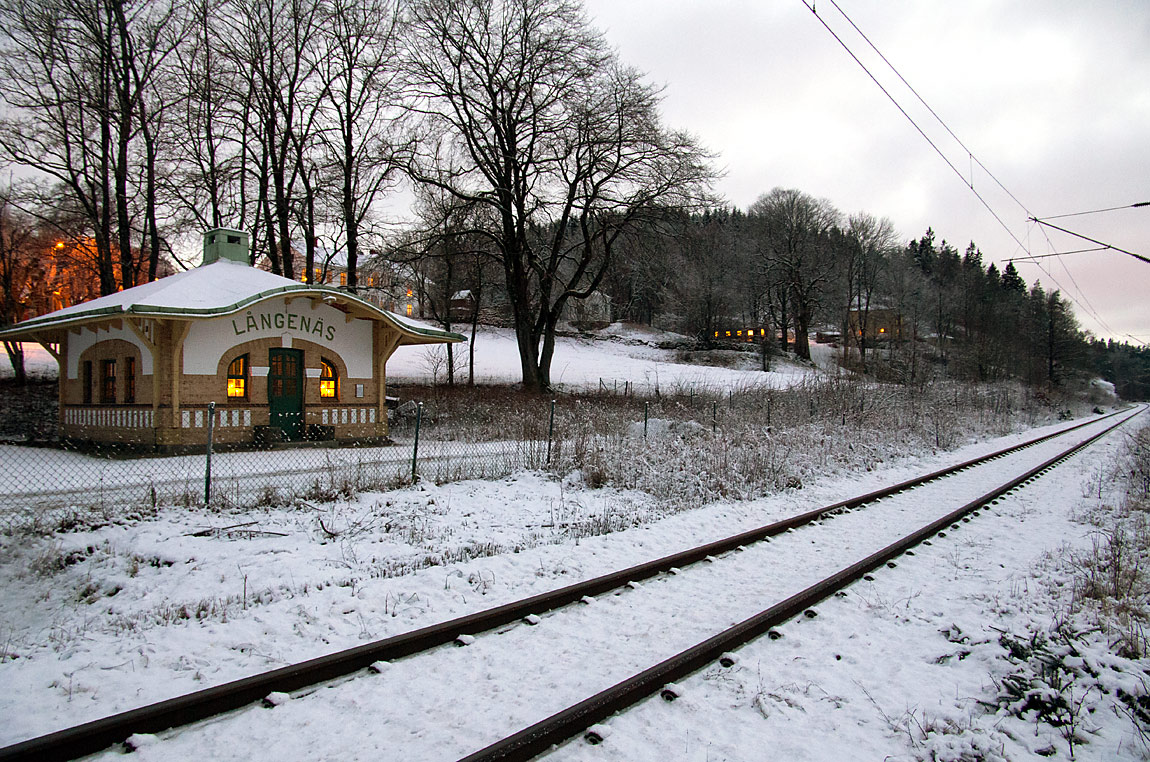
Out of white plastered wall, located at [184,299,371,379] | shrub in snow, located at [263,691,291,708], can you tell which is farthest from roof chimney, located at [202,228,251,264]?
shrub in snow, located at [263,691,291,708]

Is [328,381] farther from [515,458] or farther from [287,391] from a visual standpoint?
[515,458]

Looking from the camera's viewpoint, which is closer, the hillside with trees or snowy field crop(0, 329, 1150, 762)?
snowy field crop(0, 329, 1150, 762)

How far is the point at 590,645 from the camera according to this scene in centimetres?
489

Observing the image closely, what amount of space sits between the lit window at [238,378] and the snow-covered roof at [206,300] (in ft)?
5.72

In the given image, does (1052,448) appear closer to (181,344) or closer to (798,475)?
(798,475)

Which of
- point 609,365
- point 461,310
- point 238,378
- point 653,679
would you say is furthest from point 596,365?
point 653,679

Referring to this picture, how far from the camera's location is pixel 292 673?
414cm

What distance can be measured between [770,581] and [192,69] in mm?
30047

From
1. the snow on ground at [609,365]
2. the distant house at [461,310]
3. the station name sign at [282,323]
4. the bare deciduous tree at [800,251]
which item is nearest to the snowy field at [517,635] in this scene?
the station name sign at [282,323]

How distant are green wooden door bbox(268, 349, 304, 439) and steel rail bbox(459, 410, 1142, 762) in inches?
588

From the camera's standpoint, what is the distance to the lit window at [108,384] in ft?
56.2

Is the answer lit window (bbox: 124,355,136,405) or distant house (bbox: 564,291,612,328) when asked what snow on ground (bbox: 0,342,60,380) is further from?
distant house (bbox: 564,291,612,328)

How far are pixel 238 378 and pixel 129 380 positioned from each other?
281 cm

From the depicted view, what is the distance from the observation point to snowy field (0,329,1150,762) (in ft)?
12.0
